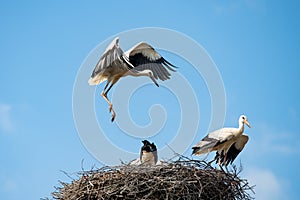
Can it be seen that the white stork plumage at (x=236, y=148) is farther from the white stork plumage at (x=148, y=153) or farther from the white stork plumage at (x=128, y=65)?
the white stork plumage at (x=148, y=153)

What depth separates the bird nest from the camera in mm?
7211

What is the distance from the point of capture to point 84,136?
27.7 feet

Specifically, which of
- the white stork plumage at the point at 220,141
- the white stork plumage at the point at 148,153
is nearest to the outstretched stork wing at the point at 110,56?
the white stork plumage at the point at 148,153

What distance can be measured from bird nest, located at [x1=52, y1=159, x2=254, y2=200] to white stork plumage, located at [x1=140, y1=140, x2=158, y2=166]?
84cm

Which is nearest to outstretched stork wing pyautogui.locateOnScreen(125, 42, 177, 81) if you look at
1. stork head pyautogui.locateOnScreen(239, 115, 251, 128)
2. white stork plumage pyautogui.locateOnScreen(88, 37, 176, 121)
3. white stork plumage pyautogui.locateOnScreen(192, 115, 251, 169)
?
white stork plumage pyautogui.locateOnScreen(88, 37, 176, 121)

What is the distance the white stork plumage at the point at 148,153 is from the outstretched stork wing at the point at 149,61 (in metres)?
1.35

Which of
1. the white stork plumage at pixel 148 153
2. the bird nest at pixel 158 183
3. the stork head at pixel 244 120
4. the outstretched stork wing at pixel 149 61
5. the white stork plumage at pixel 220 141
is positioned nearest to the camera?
the bird nest at pixel 158 183

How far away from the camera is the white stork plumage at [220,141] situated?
9977mm

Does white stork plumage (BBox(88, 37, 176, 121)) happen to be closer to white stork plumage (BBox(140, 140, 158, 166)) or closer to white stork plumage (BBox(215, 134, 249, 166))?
white stork plumage (BBox(140, 140, 158, 166))

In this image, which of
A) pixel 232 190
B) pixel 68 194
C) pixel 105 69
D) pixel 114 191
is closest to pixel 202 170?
pixel 232 190

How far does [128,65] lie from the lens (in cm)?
929

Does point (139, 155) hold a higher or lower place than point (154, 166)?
higher

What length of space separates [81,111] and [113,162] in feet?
3.15

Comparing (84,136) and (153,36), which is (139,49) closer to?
(153,36)
